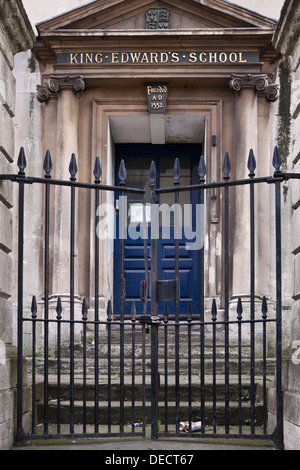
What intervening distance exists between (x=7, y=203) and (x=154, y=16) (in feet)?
19.3

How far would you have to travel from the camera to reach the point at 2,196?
5.12 metres

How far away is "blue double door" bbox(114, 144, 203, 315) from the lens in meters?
10.6

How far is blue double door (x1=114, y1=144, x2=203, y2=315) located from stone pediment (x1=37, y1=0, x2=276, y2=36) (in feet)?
6.48

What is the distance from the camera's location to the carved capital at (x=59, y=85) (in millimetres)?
9891

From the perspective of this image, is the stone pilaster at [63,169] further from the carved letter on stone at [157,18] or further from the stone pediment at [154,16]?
the carved letter on stone at [157,18]

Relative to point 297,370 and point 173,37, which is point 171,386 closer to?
point 297,370

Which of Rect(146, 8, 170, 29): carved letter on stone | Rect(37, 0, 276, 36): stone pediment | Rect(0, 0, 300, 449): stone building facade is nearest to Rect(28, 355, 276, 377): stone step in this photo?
Rect(0, 0, 300, 449): stone building facade

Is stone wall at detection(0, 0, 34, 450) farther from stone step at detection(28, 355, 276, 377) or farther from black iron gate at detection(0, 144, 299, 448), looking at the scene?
stone step at detection(28, 355, 276, 377)

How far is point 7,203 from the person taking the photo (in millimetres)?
5277

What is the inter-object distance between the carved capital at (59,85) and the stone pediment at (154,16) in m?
0.70

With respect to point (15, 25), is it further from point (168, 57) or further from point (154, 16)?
point (154, 16)

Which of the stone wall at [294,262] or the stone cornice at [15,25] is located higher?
the stone cornice at [15,25]

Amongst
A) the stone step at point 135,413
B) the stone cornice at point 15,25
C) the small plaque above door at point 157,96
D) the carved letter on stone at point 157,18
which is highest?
the carved letter on stone at point 157,18

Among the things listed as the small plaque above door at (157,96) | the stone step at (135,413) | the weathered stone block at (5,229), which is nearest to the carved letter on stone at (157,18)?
the small plaque above door at (157,96)
